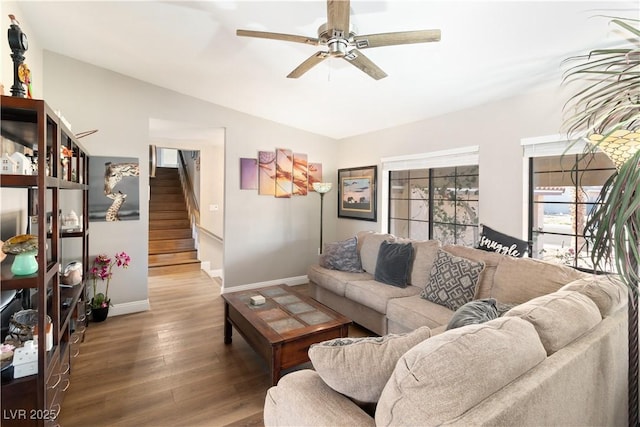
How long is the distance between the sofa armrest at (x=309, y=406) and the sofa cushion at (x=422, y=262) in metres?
2.09

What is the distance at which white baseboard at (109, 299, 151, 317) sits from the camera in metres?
3.71

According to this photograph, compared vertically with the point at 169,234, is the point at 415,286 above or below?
below

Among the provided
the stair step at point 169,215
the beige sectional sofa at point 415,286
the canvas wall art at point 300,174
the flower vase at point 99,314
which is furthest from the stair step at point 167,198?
the beige sectional sofa at point 415,286

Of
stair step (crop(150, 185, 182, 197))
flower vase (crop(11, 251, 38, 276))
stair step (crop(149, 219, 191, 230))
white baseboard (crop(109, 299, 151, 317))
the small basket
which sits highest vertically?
stair step (crop(150, 185, 182, 197))

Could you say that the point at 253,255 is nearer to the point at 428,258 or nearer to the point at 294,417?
the point at 428,258

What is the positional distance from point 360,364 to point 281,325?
1.38 meters

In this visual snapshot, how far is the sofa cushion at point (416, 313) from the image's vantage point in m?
2.42

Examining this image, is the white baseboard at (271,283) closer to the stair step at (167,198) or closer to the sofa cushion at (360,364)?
the sofa cushion at (360,364)

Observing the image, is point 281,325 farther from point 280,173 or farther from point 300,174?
point 300,174

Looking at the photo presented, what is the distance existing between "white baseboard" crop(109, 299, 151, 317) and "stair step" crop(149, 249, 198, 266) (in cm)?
230

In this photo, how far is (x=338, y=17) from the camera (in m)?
1.73

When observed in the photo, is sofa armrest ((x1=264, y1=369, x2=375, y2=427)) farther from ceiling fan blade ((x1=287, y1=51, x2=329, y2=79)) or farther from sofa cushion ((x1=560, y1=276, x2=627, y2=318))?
ceiling fan blade ((x1=287, y1=51, x2=329, y2=79))

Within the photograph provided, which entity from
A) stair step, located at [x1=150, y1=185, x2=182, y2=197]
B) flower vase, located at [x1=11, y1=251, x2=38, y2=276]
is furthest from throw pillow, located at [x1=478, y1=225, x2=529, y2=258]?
stair step, located at [x1=150, y1=185, x2=182, y2=197]

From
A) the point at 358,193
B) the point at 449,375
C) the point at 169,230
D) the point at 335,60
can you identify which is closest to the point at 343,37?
the point at 335,60
